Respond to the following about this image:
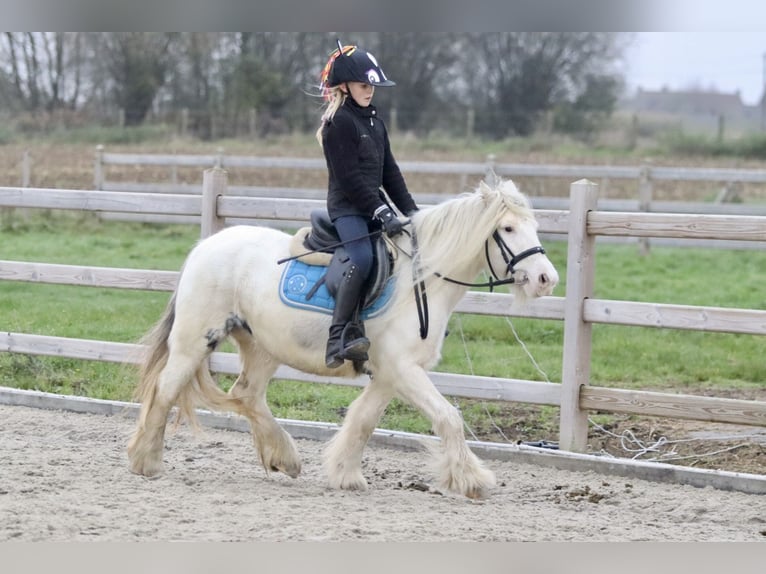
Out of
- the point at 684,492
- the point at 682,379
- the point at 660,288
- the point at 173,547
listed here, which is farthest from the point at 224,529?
the point at 660,288

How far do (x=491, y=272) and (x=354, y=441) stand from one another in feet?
A: 3.76

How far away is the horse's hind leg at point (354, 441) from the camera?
5.47 metres

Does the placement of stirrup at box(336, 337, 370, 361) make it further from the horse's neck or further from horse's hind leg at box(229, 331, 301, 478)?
horse's hind leg at box(229, 331, 301, 478)

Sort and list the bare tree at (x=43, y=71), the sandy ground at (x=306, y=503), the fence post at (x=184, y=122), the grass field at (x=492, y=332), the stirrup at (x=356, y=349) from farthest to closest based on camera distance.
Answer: the fence post at (x=184, y=122) < the bare tree at (x=43, y=71) < the grass field at (x=492, y=332) < the stirrup at (x=356, y=349) < the sandy ground at (x=306, y=503)

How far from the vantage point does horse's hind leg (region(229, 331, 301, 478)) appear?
5.67 metres

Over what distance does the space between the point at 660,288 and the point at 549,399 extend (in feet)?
20.5

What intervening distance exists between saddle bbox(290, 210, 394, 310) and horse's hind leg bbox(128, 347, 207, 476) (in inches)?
31.8

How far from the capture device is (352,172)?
521 cm

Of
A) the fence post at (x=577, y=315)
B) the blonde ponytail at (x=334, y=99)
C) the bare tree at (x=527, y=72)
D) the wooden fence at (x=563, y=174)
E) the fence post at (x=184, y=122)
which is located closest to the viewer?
the blonde ponytail at (x=334, y=99)

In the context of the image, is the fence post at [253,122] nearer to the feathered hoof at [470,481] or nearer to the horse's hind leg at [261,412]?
the horse's hind leg at [261,412]

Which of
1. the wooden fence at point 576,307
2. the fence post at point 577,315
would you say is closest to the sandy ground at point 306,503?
the fence post at point 577,315

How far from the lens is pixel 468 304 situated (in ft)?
21.4

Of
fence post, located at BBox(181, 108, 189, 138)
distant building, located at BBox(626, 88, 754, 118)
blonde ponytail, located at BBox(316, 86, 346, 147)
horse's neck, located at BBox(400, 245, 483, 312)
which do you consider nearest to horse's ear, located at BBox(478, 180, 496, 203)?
horse's neck, located at BBox(400, 245, 483, 312)

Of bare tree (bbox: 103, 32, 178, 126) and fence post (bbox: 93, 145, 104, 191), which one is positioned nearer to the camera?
fence post (bbox: 93, 145, 104, 191)
